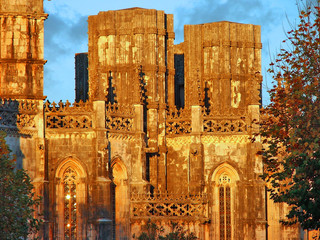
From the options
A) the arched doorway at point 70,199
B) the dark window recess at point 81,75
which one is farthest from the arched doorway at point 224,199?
the dark window recess at point 81,75

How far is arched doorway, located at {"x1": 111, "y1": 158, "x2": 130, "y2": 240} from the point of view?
54125mm

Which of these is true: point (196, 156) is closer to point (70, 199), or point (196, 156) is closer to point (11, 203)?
point (70, 199)

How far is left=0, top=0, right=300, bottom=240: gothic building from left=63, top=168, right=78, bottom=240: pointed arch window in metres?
0.05

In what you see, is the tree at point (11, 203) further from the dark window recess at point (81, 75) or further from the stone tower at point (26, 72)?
the dark window recess at point (81, 75)

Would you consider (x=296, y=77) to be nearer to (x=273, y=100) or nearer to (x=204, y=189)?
(x=273, y=100)

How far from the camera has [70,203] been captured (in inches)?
2077

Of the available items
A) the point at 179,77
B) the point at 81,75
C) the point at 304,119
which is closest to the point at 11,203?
the point at 304,119

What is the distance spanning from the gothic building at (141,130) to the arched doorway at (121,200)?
A: 0.05 m

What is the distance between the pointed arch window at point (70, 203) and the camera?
52.7m

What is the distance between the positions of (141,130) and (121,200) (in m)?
3.91

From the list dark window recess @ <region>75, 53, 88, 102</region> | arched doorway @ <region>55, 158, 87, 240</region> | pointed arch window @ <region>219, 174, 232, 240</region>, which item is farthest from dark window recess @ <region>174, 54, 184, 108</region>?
arched doorway @ <region>55, 158, 87, 240</region>

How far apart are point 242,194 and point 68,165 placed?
9.60 metres

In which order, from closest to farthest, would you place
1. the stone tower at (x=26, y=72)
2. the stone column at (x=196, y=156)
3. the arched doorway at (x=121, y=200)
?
the stone tower at (x=26, y=72) < the arched doorway at (x=121, y=200) < the stone column at (x=196, y=156)

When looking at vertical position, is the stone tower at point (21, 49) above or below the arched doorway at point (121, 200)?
above
